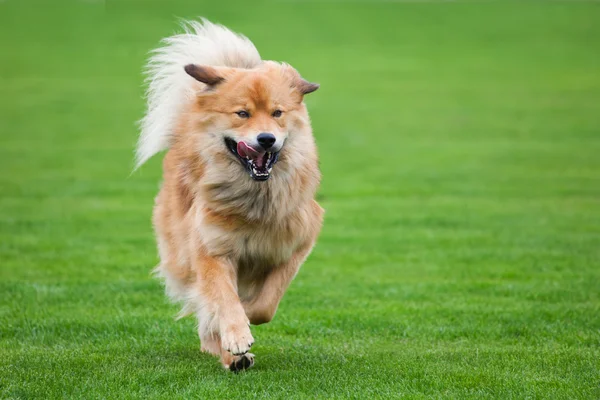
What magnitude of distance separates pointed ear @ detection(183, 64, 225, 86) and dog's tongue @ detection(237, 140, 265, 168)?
496 mm

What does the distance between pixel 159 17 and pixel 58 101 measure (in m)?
15.5

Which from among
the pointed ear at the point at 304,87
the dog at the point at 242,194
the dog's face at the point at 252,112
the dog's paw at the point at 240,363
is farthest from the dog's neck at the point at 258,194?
the dog's paw at the point at 240,363

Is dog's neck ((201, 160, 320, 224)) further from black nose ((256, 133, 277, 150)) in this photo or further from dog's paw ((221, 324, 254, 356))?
dog's paw ((221, 324, 254, 356))

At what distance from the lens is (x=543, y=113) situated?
81.2 feet

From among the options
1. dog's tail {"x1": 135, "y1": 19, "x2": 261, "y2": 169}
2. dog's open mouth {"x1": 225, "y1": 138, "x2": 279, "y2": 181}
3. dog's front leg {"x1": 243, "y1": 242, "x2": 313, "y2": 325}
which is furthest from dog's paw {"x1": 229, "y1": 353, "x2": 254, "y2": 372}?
dog's tail {"x1": 135, "y1": 19, "x2": 261, "y2": 169}

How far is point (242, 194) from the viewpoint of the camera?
658cm

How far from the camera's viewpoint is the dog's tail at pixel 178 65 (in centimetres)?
729

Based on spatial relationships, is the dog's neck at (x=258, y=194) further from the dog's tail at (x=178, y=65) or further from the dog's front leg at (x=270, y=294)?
the dog's tail at (x=178, y=65)

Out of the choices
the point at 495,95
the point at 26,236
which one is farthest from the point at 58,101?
the point at 26,236

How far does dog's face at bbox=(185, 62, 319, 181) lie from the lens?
6305 millimetres

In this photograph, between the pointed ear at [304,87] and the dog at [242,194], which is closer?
the dog at [242,194]

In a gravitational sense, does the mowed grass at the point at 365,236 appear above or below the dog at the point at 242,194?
below

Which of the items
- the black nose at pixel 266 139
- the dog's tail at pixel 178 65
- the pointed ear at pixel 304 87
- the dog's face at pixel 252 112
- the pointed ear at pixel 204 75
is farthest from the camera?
the dog's tail at pixel 178 65

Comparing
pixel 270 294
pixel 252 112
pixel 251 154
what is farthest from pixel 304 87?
pixel 270 294
